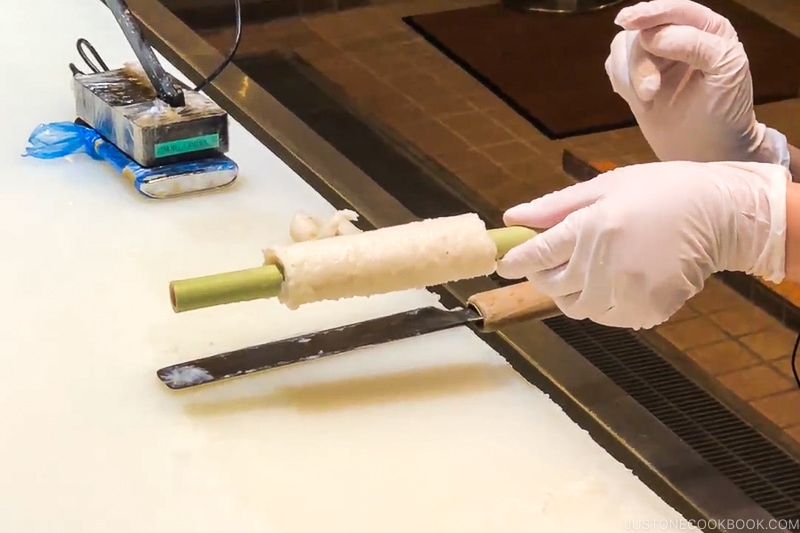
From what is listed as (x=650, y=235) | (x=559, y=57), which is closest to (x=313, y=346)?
(x=650, y=235)

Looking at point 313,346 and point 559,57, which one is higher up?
point 313,346

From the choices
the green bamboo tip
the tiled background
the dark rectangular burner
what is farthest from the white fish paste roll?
the dark rectangular burner

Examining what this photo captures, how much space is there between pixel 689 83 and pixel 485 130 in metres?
1.66

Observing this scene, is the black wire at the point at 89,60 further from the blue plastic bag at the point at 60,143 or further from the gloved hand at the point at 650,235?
the gloved hand at the point at 650,235

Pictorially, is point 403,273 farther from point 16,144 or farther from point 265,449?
point 16,144

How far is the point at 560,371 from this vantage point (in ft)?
2.83

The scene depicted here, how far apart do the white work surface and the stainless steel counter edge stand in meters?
0.02

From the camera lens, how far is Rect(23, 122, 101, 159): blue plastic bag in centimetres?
115

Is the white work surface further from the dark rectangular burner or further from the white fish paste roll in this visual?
the dark rectangular burner

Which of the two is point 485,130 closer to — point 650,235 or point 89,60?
point 89,60

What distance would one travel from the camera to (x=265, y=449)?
787 millimetres

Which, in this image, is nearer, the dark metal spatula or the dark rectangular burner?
the dark metal spatula

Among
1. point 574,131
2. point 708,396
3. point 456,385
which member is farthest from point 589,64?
point 456,385

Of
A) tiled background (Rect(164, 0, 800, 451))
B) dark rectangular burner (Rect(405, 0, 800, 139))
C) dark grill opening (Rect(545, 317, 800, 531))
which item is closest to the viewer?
dark grill opening (Rect(545, 317, 800, 531))
